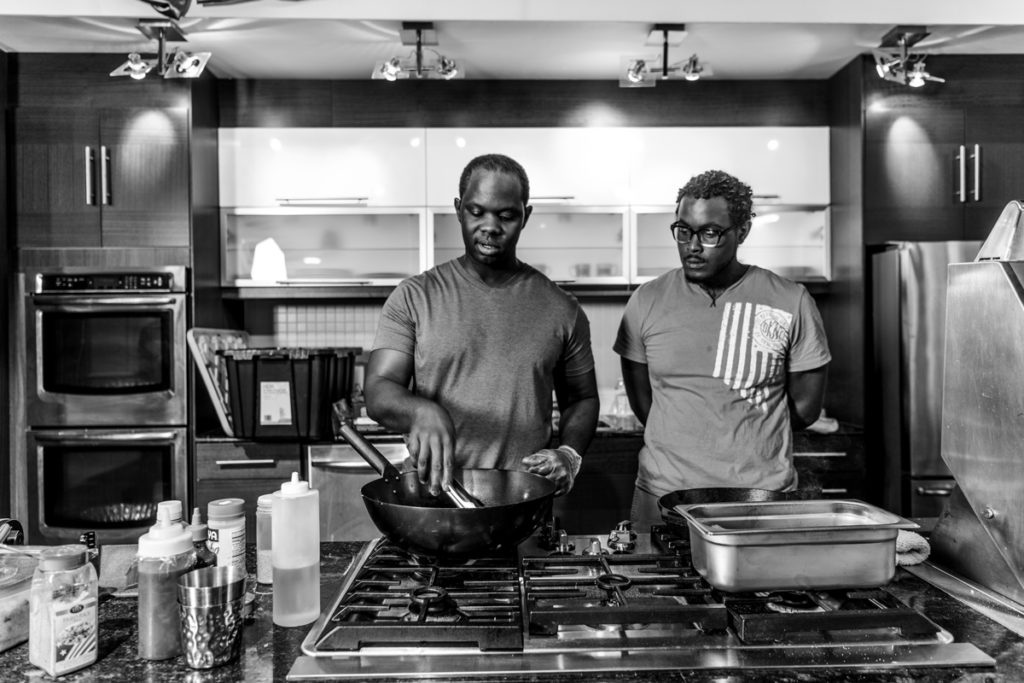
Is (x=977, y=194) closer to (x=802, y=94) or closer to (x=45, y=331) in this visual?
(x=802, y=94)

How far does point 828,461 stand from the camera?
10.2ft

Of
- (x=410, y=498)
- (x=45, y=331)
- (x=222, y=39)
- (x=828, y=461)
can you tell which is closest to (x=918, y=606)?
(x=410, y=498)

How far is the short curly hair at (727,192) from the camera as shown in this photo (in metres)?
1.84

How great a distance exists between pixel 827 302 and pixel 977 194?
76cm

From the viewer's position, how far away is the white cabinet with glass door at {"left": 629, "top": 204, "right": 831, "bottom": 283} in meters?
3.44

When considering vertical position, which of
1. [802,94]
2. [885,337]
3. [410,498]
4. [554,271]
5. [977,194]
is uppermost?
[802,94]

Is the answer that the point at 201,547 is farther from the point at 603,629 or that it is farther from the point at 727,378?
the point at 727,378

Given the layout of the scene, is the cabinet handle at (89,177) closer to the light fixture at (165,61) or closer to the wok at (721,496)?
the light fixture at (165,61)

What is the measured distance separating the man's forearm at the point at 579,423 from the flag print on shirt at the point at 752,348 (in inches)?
13.9

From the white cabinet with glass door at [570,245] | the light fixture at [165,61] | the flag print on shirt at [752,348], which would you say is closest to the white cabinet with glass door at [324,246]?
the white cabinet with glass door at [570,245]

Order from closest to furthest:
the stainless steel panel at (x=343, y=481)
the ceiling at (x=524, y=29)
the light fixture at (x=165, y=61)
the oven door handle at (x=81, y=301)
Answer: the ceiling at (x=524, y=29)
the light fixture at (x=165, y=61)
the stainless steel panel at (x=343, y=481)
the oven door handle at (x=81, y=301)

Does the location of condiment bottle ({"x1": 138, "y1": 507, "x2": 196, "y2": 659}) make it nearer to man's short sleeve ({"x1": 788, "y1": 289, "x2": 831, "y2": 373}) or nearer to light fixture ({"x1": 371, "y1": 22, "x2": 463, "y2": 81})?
man's short sleeve ({"x1": 788, "y1": 289, "x2": 831, "y2": 373})

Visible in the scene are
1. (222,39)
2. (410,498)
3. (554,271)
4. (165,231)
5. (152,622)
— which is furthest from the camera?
(554,271)

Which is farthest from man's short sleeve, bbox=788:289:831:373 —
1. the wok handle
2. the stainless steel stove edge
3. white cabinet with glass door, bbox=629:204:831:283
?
white cabinet with glass door, bbox=629:204:831:283
